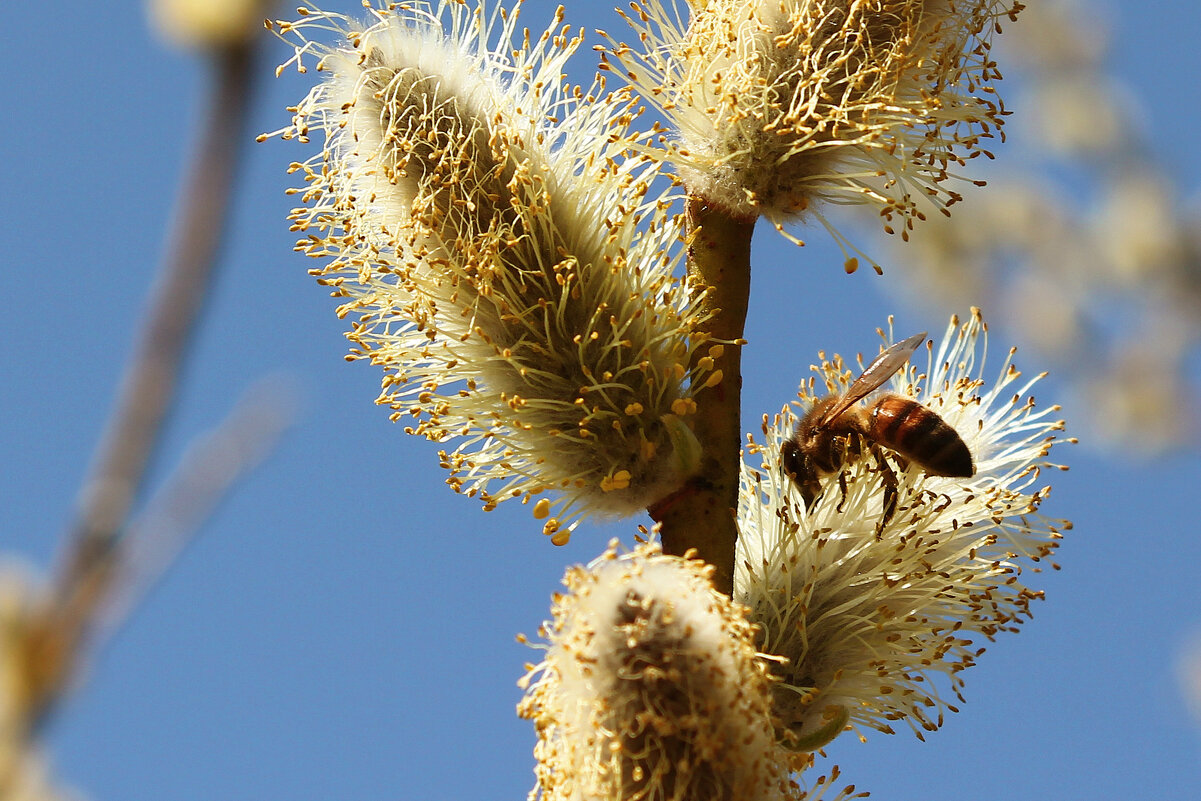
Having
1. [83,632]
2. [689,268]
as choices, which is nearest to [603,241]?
[689,268]

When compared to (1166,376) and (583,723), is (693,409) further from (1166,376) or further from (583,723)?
(1166,376)

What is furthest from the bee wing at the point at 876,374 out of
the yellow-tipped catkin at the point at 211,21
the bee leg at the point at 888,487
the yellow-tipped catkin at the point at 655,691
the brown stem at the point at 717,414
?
the yellow-tipped catkin at the point at 211,21

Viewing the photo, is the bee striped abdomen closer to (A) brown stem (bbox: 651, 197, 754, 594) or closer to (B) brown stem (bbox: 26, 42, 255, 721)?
(A) brown stem (bbox: 651, 197, 754, 594)

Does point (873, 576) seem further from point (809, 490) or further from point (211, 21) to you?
point (211, 21)

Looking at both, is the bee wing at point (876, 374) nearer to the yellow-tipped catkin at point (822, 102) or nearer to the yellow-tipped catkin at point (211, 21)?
the yellow-tipped catkin at point (822, 102)

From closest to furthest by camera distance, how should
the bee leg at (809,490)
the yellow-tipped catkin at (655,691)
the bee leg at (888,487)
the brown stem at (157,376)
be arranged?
the brown stem at (157,376) → the yellow-tipped catkin at (655,691) → the bee leg at (888,487) → the bee leg at (809,490)

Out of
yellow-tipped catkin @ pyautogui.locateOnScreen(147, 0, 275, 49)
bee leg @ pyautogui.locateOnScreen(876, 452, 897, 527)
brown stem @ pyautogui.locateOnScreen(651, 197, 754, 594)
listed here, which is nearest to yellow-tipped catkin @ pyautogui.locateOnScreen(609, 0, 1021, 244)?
brown stem @ pyautogui.locateOnScreen(651, 197, 754, 594)

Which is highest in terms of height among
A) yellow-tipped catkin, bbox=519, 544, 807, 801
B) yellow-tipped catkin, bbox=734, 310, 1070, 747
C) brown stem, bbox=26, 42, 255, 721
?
yellow-tipped catkin, bbox=734, 310, 1070, 747

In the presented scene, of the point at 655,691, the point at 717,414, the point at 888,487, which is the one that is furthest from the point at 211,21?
the point at 888,487
